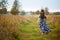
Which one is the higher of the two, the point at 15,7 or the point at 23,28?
the point at 15,7

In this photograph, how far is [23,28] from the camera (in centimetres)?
221

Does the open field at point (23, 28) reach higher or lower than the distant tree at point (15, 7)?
lower

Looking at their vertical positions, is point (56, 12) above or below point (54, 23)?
above

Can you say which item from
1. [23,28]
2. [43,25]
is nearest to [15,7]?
[23,28]

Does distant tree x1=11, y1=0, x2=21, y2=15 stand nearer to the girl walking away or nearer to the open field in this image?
the open field

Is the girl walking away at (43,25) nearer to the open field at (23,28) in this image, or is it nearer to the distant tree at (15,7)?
the open field at (23,28)

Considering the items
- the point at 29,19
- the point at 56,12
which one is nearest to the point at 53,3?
the point at 56,12

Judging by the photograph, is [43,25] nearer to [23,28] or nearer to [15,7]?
[23,28]

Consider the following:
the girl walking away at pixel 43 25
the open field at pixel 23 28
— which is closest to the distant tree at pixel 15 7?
the open field at pixel 23 28

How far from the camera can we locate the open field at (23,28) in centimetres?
217

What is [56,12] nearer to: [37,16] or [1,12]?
[37,16]

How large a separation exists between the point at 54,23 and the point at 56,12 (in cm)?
18

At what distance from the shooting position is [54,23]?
2.32 m

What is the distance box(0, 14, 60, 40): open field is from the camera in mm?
2172
